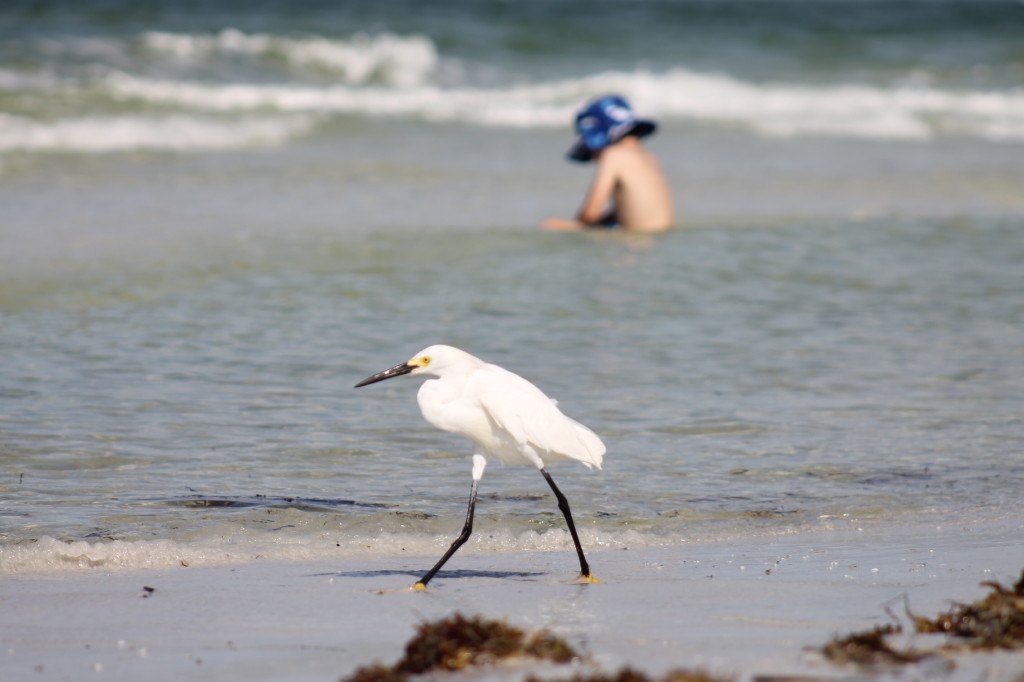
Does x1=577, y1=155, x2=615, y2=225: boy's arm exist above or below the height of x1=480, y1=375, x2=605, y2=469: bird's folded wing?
above

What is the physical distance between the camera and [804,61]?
25141 mm

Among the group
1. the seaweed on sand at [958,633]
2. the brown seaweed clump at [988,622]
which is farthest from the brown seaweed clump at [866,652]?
the brown seaweed clump at [988,622]

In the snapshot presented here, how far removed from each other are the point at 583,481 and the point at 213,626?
74.2 inches

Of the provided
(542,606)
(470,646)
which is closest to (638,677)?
(470,646)

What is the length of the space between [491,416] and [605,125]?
21.5 ft

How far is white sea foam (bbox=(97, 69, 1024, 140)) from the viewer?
1712 cm

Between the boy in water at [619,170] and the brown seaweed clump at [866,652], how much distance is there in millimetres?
7050

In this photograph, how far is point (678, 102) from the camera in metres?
20.6

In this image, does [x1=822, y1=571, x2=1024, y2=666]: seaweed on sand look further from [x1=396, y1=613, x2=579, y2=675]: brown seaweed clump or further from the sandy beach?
[x1=396, y1=613, x2=579, y2=675]: brown seaweed clump

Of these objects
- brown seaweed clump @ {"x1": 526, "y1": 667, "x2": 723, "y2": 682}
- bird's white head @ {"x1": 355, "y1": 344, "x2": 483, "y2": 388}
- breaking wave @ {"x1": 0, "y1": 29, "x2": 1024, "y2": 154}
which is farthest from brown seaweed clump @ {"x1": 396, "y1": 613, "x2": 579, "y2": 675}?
breaking wave @ {"x1": 0, "y1": 29, "x2": 1024, "y2": 154}

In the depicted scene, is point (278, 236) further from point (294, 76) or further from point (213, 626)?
point (294, 76)

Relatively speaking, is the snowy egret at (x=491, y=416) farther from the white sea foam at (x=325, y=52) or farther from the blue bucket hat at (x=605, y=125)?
the white sea foam at (x=325, y=52)

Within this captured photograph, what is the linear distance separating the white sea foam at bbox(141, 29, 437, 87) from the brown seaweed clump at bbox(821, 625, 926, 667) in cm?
1818

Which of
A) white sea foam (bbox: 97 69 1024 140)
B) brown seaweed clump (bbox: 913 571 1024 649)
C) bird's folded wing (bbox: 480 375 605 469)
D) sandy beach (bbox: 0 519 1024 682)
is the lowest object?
sandy beach (bbox: 0 519 1024 682)
